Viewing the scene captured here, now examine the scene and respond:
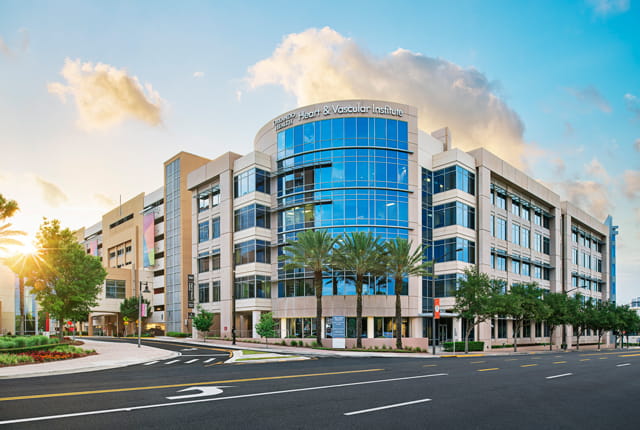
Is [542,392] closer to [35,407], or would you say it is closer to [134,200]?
[35,407]

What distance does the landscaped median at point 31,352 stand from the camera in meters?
23.6

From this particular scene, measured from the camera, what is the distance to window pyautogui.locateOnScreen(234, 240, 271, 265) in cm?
5644

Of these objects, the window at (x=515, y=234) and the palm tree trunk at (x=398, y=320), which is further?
the window at (x=515, y=234)

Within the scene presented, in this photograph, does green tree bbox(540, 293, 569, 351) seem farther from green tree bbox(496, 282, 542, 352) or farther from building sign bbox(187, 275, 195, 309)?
building sign bbox(187, 275, 195, 309)

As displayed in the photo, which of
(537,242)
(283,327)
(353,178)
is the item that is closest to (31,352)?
(283,327)

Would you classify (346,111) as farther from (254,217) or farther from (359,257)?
(359,257)

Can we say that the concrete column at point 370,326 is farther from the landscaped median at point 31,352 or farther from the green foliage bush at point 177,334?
the green foliage bush at point 177,334

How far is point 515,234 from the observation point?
6569cm

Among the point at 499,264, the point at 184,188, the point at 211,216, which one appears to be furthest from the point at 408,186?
the point at 184,188

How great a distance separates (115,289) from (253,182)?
43150 millimetres

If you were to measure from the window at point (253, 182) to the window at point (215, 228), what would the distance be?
628 cm

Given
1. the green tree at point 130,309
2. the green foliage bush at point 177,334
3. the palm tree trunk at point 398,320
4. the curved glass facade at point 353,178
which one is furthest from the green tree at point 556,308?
the green tree at point 130,309

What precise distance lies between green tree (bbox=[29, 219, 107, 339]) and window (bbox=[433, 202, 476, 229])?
37.1 meters

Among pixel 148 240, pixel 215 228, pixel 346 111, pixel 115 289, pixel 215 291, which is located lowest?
pixel 115 289
